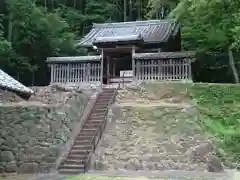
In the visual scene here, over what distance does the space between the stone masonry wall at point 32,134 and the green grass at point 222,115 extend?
5.92m

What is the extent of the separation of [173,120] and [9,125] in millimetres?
6971

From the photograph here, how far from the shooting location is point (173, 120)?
16.9 metres

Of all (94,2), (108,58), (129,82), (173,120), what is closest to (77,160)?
(173,120)

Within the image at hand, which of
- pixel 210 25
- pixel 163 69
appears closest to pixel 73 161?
pixel 163 69

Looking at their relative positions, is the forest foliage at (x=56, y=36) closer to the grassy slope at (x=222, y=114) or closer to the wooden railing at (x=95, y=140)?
the grassy slope at (x=222, y=114)

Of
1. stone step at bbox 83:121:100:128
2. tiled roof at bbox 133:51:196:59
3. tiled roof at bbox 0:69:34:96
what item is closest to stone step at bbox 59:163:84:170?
stone step at bbox 83:121:100:128

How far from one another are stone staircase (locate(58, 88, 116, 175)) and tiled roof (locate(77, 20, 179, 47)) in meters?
7.36

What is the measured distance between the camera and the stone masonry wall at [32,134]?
15609 mm

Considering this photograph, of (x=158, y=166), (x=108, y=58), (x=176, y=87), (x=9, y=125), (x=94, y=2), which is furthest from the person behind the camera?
(x=94, y=2)

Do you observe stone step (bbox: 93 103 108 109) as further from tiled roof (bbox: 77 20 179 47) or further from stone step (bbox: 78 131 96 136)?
tiled roof (bbox: 77 20 179 47)

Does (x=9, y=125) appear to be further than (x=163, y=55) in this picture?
No

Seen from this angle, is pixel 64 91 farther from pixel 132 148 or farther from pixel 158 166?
pixel 158 166

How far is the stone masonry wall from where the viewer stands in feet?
51.2

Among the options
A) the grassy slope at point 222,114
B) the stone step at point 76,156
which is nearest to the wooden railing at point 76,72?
the grassy slope at point 222,114
